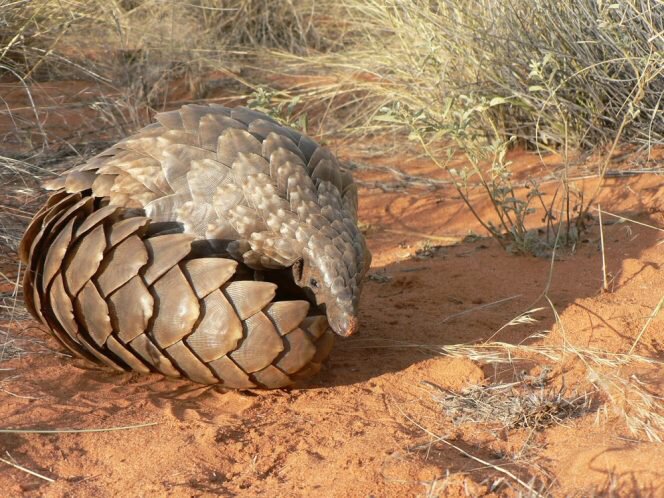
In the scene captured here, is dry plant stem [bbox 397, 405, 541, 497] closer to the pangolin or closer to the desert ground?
the desert ground

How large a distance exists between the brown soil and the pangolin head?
365mm

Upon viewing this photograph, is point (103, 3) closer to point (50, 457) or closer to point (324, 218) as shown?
point (324, 218)

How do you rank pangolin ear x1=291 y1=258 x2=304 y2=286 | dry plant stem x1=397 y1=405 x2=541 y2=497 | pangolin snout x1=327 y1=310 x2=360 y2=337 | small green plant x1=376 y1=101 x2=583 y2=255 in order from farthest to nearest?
small green plant x1=376 y1=101 x2=583 y2=255 < pangolin ear x1=291 y1=258 x2=304 y2=286 < pangolin snout x1=327 y1=310 x2=360 y2=337 < dry plant stem x1=397 y1=405 x2=541 y2=497

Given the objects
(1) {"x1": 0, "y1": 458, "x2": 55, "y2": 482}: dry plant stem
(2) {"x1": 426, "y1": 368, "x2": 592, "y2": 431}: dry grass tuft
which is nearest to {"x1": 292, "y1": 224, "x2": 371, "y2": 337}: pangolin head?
(2) {"x1": 426, "y1": 368, "x2": 592, "y2": 431}: dry grass tuft

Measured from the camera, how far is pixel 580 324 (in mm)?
3775

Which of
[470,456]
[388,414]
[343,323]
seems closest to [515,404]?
[470,456]

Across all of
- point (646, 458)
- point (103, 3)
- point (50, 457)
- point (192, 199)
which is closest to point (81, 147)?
point (103, 3)

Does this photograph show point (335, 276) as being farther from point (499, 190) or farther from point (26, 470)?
point (499, 190)

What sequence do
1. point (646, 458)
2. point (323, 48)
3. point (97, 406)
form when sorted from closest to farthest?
point (646, 458) < point (97, 406) < point (323, 48)

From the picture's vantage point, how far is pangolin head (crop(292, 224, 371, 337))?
307 centimetres

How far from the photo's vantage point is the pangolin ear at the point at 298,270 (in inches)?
125

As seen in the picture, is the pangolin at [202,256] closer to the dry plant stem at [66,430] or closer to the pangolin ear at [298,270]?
the pangolin ear at [298,270]

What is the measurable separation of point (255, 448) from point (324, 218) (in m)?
0.89

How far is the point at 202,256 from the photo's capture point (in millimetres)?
3186
